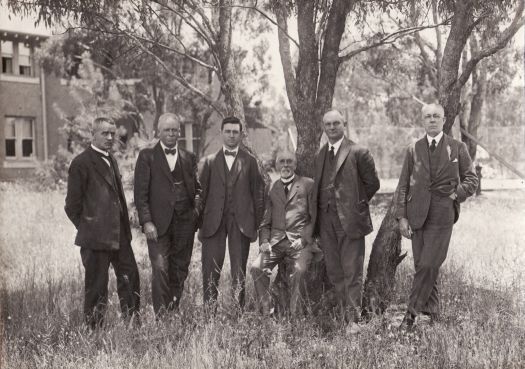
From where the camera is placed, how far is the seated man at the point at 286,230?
5457mm

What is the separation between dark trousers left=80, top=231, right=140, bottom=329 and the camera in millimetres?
5223

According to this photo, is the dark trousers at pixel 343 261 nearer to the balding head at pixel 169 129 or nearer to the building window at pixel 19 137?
the balding head at pixel 169 129

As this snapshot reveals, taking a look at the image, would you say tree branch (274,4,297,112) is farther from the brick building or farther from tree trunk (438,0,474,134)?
the brick building

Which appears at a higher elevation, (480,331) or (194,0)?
(194,0)

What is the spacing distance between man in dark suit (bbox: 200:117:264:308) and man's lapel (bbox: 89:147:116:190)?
829 mm

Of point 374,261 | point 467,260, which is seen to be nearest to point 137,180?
point 374,261

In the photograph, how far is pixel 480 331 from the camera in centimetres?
464

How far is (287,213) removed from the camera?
555 centimetres

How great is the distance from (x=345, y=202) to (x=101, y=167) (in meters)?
2.09

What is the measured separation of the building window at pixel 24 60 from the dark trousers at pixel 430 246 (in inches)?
802

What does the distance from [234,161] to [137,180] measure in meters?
0.88

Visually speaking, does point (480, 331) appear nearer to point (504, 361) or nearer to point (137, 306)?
point (504, 361)

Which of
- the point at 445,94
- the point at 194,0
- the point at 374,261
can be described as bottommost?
the point at 374,261

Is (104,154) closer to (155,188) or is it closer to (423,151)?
(155,188)
